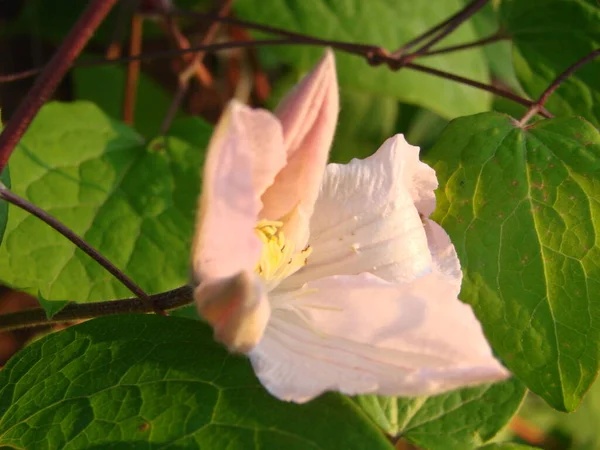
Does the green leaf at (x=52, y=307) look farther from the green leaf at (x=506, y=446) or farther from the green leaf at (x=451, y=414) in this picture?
the green leaf at (x=506, y=446)

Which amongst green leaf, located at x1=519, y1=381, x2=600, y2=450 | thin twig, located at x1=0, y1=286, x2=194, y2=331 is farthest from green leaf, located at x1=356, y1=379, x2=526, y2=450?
green leaf, located at x1=519, y1=381, x2=600, y2=450

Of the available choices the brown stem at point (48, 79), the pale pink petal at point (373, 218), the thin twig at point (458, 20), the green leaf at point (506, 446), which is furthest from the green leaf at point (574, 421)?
the brown stem at point (48, 79)

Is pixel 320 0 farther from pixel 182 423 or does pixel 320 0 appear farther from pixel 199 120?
pixel 182 423

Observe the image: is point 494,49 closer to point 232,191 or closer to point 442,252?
point 442,252

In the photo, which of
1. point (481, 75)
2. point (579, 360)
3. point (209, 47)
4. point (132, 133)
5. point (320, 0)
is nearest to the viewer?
point (579, 360)

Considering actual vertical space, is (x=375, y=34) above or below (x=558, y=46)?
below

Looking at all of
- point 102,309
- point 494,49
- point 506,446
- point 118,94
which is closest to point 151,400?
point 102,309

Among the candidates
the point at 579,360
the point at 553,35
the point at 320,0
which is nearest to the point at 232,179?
the point at 579,360
